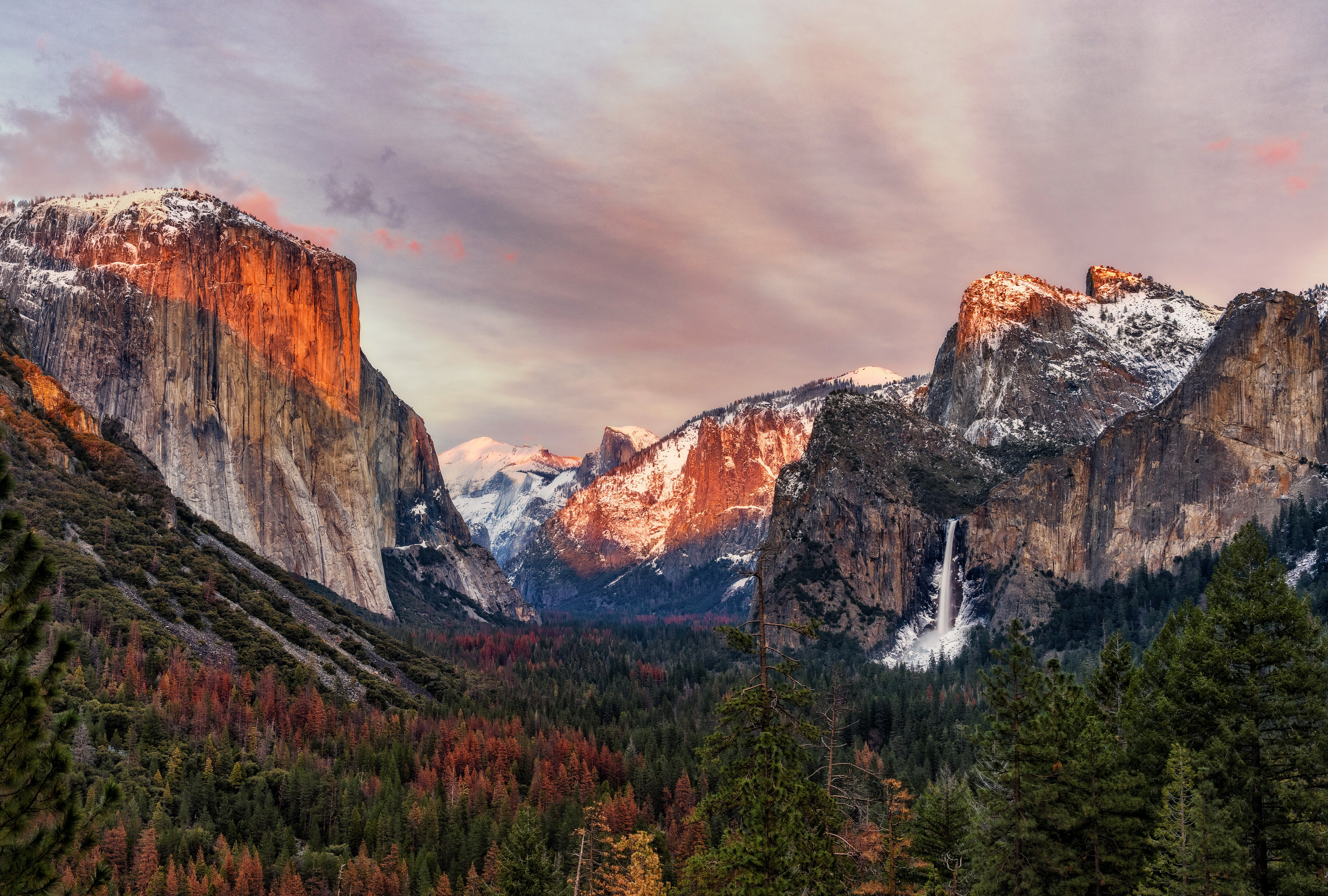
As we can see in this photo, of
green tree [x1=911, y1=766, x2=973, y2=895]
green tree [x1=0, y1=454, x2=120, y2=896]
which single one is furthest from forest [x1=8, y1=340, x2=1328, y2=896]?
green tree [x1=911, y1=766, x2=973, y2=895]

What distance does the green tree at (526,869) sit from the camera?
46.1 m

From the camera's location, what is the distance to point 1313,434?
199250 mm

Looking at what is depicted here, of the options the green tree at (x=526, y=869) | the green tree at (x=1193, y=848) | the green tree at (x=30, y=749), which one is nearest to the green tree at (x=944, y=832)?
the green tree at (x=1193, y=848)

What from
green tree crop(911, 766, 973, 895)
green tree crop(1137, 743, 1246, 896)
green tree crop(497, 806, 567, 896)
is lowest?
green tree crop(497, 806, 567, 896)

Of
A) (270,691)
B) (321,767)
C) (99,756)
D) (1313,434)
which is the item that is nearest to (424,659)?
(270,691)

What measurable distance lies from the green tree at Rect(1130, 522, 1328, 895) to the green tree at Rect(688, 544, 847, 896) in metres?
15.3

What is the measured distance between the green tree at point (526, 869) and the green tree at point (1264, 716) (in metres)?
27.3

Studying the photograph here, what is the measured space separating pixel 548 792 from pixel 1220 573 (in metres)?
70.6

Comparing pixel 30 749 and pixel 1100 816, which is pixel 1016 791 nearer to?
pixel 1100 816

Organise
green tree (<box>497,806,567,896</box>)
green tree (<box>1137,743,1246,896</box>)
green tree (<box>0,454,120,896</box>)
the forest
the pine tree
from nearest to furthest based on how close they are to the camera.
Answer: green tree (<box>0,454,120,896</box>) → the forest → green tree (<box>1137,743,1246,896</box>) → the pine tree → green tree (<box>497,806,567,896</box>)

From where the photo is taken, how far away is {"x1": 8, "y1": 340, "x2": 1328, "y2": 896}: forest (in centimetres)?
2673

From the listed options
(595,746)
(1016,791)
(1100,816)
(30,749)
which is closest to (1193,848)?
(1100,816)

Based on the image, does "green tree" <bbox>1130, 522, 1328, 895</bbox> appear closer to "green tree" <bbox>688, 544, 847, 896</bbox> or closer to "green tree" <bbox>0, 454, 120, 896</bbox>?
"green tree" <bbox>688, 544, 847, 896</bbox>

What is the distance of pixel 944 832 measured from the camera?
48969 mm
